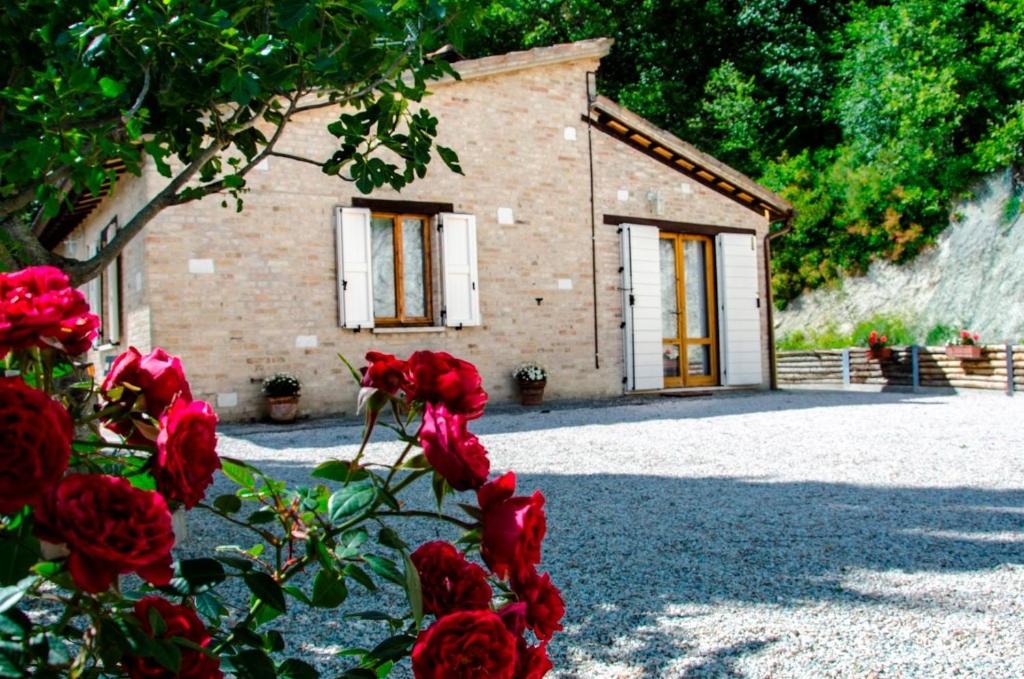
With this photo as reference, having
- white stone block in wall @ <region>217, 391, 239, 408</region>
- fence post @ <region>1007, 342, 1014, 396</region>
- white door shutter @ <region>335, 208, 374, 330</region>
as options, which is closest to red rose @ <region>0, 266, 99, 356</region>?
white stone block in wall @ <region>217, 391, 239, 408</region>

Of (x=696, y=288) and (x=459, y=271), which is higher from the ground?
(x=459, y=271)

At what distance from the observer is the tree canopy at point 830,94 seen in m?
15.5

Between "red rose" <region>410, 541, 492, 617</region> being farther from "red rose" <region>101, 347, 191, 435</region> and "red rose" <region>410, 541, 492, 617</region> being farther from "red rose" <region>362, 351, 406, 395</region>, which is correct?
"red rose" <region>101, 347, 191, 435</region>

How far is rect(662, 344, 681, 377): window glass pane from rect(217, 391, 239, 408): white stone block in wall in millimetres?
5589

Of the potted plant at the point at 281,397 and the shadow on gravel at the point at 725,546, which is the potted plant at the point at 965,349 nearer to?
the shadow on gravel at the point at 725,546

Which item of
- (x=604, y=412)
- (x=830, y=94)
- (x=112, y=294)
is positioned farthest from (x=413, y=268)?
(x=830, y=94)

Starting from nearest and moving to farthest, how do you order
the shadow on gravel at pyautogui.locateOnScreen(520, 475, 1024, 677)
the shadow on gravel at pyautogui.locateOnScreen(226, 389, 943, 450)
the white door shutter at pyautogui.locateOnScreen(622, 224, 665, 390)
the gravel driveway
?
the gravel driveway, the shadow on gravel at pyautogui.locateOnScreen(520, 475, 1024, 677), the shadow on gravel at pyautogui.locateOnScreen(226, 389, 943, 450), the white door shutter at pyautogui.locateOnScreen(622, 224, 665, 390)

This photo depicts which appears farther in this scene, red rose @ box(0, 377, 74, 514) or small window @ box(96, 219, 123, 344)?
small window @ box(96, 219, 123, 344)

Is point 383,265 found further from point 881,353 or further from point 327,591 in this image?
point 327,591

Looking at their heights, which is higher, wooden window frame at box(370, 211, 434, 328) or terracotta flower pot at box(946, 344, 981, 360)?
wooden window frame at box(370, 211, 434, 328)

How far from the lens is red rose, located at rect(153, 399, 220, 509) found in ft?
2.65

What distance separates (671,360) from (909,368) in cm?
385

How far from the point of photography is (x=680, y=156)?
35.1 ft

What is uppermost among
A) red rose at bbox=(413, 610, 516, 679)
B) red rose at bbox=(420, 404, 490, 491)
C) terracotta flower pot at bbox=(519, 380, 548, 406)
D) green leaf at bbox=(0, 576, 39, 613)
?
red rose at bbox=(420, 404, 490, 491)
